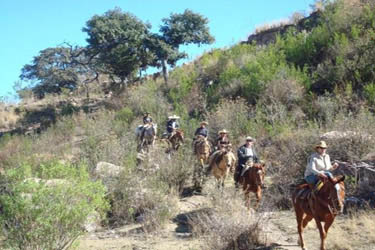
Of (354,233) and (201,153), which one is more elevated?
(201,153)

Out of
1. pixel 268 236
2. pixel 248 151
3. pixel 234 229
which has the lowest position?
pixel 268 236

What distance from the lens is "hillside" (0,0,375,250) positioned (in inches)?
421

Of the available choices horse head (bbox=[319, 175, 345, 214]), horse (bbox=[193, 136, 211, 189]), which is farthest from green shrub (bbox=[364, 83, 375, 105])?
horse head (bbox=[319, 175, 345, 214])

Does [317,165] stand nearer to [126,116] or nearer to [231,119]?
[231,119]

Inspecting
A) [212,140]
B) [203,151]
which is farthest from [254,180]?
[212,140]

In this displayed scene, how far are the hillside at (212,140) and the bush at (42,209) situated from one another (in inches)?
1.0

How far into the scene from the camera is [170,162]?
1823 cm

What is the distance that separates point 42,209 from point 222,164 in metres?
8.48

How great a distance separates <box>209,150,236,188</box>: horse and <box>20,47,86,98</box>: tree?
30913 millimetres

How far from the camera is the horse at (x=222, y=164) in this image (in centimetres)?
1730

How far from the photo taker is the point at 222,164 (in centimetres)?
1742

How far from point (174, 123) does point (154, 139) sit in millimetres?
1214

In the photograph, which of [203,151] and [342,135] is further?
[203,151]

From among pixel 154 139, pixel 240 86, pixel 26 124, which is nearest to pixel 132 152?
pixel 154 139
